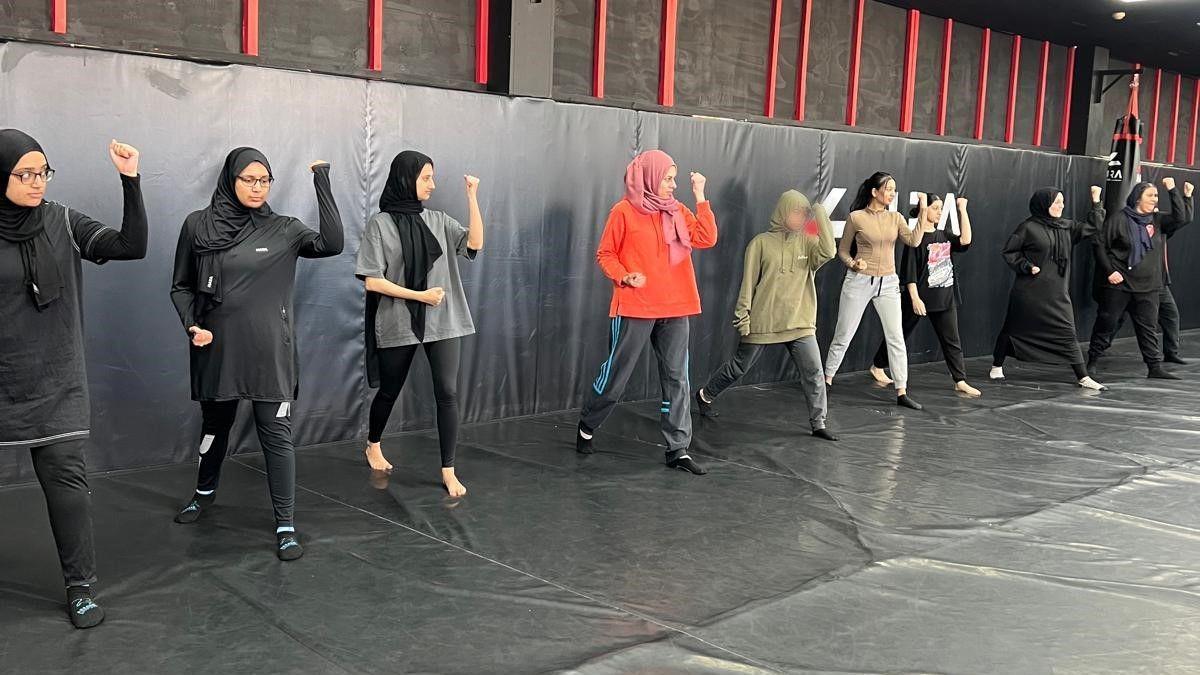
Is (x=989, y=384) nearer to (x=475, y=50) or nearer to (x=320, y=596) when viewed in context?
(x=475, y=50)

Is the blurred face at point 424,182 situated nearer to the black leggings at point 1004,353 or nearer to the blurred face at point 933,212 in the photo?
the blurred face at point 933,212

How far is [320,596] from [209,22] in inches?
154

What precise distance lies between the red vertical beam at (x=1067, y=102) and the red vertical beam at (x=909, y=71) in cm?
335

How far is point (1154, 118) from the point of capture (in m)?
16.5

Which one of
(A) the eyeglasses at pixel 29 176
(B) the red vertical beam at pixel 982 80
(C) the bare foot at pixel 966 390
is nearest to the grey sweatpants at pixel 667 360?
(A) the eyeglasses at pixel 29 176

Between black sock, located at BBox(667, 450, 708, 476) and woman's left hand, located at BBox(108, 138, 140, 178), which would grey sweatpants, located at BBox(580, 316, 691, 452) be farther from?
woman's left hand, located at BBox(108, 138, 140, 178)

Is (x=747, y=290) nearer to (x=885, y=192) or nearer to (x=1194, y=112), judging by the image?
(x=885, y=192)

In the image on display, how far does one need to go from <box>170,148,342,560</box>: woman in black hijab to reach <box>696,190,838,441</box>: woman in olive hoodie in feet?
11.4

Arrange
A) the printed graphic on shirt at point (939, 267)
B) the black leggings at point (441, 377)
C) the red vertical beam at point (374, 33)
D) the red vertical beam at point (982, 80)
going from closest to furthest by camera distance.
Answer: the black leggings at point (441, 377), the red vertical beam at point (374, 33), the printed graphic on shirt at point (939, 267), the red vertical beam at point (982, 80)

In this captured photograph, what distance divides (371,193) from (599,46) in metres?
2.91

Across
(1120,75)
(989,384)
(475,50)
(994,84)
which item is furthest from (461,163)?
(1120,75)

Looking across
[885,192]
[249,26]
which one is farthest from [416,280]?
[885,192]

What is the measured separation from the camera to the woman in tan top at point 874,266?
836cm

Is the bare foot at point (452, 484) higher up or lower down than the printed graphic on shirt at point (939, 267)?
lower down
